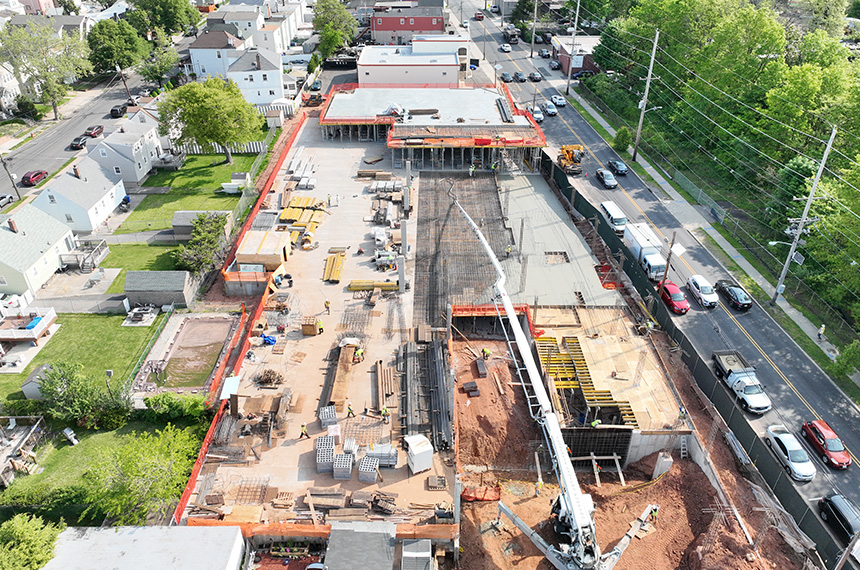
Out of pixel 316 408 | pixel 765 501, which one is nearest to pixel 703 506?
pixel 765 501

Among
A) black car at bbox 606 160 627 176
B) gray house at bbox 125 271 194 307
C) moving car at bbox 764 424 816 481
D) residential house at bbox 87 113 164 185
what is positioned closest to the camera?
moving car at bbox 764 424 816 481

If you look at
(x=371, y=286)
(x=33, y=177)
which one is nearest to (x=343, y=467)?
(x=371, y=286)

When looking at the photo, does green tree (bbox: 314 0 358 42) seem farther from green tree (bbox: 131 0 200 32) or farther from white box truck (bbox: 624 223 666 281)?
white box truck (bbox: 624 223 666 281)

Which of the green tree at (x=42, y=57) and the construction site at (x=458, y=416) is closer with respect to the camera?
the construction site at (x=458, y=416)

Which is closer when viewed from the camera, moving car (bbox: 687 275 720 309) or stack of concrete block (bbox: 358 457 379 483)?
stack of concrete block (bbox: 358 457 379 483)

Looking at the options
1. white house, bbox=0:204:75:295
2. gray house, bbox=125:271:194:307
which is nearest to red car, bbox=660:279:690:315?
gray house, bbox=125:271:194:307

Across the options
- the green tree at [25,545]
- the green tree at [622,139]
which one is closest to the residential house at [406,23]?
the green tree at [622,139]

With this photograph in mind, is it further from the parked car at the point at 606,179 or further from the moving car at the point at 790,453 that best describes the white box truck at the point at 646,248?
the moving car at the point at 790,453
